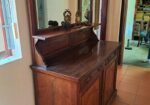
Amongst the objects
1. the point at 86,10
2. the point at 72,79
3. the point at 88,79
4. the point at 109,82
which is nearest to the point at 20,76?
the point at 72,79

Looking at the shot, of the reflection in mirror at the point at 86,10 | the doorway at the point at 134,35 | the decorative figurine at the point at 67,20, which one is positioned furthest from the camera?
the doorway at the point at 134,35

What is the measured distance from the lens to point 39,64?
166cm

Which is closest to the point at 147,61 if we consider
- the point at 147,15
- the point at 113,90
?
the point at 113,90

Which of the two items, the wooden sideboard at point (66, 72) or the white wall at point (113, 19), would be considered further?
the white wall at point (113, 19)

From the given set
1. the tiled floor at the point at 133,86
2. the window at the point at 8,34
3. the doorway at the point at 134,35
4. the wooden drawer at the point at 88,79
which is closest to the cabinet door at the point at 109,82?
the tiled floor at the point at 133,86

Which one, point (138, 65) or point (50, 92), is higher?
point (50, 92)

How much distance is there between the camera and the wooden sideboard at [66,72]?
1522 mm

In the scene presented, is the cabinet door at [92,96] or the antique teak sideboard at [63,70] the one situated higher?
the antique teak sideboard at [63,70]

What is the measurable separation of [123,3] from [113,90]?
2.09 meters

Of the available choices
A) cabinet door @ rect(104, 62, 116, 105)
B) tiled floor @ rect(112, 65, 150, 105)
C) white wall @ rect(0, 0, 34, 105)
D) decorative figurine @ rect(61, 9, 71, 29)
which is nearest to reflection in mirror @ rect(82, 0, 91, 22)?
decorative figurine @ rect(61, 9, 71, 29)

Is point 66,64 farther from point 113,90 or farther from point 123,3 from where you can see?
point 123,3

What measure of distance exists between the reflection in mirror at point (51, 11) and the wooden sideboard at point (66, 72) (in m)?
0.14

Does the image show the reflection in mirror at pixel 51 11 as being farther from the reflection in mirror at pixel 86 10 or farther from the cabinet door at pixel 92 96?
the cabinet door at pixel 92 96

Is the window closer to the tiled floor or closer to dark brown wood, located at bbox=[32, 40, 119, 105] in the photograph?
dark brown wood, located at bbox=[32, 40, 119, 105]
